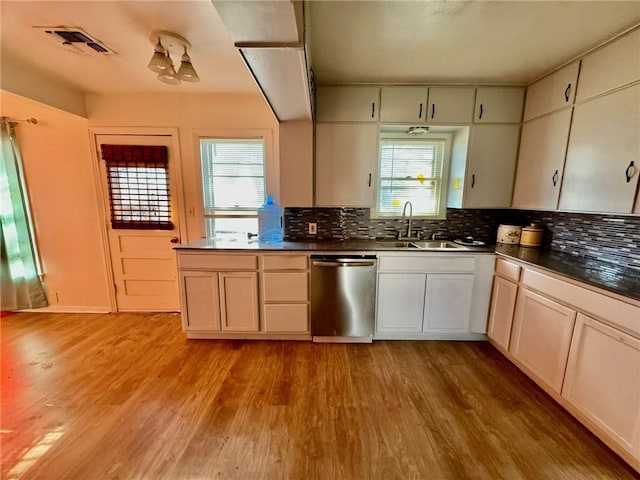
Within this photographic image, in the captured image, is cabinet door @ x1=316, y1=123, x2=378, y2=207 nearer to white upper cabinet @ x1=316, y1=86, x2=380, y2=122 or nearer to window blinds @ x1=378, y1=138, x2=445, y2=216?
white upper cabinet @ x1=316, y1=86, x2=380, y2=122

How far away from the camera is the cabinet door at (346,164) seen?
2.52 metres

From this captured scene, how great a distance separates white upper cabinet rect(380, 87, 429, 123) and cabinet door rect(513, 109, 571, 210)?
97 centimetres

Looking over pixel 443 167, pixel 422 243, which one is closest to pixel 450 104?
pixel 443 167

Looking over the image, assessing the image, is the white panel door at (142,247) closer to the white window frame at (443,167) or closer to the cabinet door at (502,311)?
the white window frame at (443,167)

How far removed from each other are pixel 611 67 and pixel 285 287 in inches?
Answer: 111

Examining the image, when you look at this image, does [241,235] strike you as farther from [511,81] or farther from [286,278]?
[511,81]

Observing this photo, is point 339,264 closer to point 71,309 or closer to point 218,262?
point 218,262

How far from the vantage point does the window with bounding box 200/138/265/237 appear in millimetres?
2854

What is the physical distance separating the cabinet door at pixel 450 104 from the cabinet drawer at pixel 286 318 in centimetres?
219

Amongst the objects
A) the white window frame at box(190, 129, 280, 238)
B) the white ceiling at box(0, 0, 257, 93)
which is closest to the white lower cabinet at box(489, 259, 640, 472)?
the white window frame at box(190, 129, 280, 238)

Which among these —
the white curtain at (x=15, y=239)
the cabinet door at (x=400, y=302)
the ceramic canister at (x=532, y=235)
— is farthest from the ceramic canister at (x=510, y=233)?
the white curtain at (x=15, y=239)

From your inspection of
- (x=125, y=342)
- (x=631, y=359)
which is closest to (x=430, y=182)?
(x=631, y=359)

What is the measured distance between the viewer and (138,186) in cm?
289

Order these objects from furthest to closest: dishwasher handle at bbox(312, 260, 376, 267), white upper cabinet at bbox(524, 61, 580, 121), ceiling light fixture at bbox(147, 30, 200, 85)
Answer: dishwasher handle at bbox(312, 260, 376, 267) < white upper cabinet at bbox(524, 61, 580, 121) < ceiling light fixture at bbox(147, 30, 200, 85)
